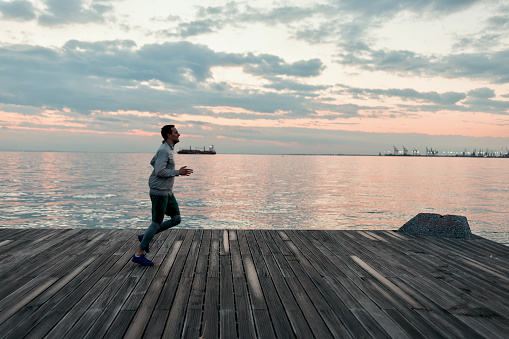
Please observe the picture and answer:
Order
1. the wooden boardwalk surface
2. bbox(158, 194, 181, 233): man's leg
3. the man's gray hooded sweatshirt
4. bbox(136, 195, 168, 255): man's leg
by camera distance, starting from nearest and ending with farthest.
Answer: the wooden boardwalk surface, the man's gray hooded sweatshirt, bbox(136, 195, 168, 255): man's leg, bbox(158, 194, 181, 233): man's leg

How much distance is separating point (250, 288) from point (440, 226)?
555 cm

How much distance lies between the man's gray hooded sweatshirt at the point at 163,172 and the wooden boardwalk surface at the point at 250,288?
124 centimetres

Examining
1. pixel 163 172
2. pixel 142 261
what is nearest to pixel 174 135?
pixel 163 172

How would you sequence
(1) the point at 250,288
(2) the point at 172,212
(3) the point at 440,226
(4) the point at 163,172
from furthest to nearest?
(3) the point at 440,226, (2) the point at 172,212, (4) the point at 163,172, (1) the point at 250,288

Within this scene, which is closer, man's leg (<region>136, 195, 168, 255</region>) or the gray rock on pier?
man's leg (<region>136, 195, 168, 255</region>)

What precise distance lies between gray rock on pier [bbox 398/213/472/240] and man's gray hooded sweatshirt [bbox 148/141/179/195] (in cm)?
599

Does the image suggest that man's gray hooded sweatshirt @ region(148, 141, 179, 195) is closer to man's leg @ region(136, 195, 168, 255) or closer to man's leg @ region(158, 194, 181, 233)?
Result: man's leg @ region(136, 195, 168, 255)

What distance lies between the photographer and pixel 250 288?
13.6ft

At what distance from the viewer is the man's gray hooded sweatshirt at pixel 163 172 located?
471cm

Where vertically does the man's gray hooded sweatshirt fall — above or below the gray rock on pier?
above

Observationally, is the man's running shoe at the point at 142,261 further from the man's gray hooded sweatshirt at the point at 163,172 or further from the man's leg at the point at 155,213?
the man's gray hooded sweatshirt at the point at 163,172

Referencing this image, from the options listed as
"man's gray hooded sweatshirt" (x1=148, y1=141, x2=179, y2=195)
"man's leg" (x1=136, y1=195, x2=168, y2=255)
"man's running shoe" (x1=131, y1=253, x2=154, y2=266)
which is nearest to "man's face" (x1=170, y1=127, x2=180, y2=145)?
"man's gray hooded sweatshirt" (x1=148, y1=141, x2=179, y2=195)

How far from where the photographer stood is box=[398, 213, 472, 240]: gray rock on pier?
726cm

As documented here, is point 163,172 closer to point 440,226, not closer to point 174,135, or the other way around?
point 174,135
